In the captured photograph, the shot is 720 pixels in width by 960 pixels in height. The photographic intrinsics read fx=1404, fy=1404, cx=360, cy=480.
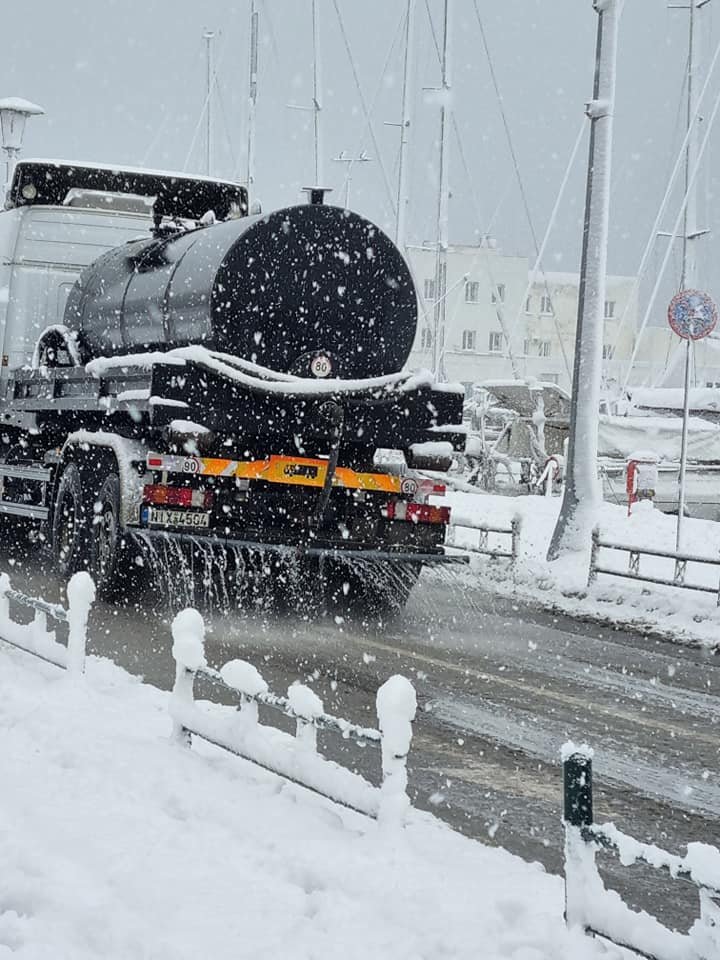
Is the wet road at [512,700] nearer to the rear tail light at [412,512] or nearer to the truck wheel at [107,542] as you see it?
the truck wheel at [107,542]

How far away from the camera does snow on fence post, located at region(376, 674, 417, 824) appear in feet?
18.0

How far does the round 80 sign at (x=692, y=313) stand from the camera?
52.3 feet

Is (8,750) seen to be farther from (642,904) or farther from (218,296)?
(218,296)

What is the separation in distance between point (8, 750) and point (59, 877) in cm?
194

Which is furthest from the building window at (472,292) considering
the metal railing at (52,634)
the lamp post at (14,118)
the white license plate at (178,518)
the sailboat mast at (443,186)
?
the metal railing at (52,634)

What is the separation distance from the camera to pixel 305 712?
20.1 ft

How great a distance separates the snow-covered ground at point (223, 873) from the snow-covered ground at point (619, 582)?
7.66 metres

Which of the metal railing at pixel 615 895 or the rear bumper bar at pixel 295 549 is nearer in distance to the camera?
the metal railing at pixel 615 895


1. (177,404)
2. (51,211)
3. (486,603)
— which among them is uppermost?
(51,211)

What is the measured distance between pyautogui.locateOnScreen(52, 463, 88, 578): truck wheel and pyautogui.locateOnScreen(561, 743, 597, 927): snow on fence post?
9446mm

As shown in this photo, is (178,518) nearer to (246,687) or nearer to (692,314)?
(246,687)

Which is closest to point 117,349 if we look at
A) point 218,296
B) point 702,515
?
point 218,296

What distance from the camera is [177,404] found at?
11.9 meters

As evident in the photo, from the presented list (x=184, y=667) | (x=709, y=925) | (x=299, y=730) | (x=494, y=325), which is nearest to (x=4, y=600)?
(x=184, y=667)
